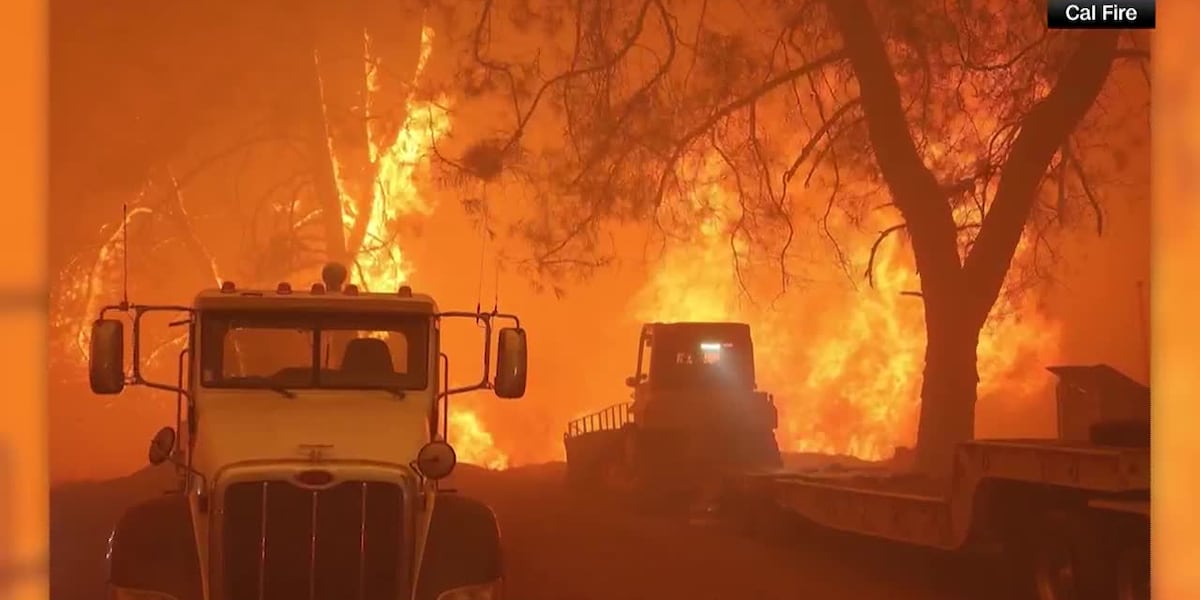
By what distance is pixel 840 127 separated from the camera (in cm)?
1077

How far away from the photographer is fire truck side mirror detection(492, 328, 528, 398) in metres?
6.02

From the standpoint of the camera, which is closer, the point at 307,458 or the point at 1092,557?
the point at 307,458

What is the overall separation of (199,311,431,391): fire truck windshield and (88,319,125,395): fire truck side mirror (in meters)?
0.59

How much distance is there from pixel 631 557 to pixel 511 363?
365 cm

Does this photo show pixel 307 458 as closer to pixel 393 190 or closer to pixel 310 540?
pixel 310 540

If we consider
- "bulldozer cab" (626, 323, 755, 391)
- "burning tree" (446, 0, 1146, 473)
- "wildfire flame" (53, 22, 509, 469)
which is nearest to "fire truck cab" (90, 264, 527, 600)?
"wildfire flame" (53, 22, 509, 469)

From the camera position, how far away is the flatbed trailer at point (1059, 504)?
261 inches

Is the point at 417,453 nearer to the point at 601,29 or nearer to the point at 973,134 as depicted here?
the point at 601,29

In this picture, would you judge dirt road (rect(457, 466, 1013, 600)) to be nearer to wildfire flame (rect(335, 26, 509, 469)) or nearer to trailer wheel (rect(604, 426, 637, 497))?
trailer wheel (rect(604, 426, 637, 497))

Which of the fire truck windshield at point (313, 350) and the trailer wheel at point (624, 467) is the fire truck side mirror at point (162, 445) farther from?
the trailer wheel at point (624, 467)

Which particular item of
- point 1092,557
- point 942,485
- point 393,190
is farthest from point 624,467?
point 1092,557

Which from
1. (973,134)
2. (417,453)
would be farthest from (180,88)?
(973,134)

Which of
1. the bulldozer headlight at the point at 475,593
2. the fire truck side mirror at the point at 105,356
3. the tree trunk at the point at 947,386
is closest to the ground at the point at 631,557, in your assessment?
the tree trunk at the point at 947,386

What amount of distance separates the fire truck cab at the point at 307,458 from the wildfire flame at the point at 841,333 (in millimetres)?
4577
